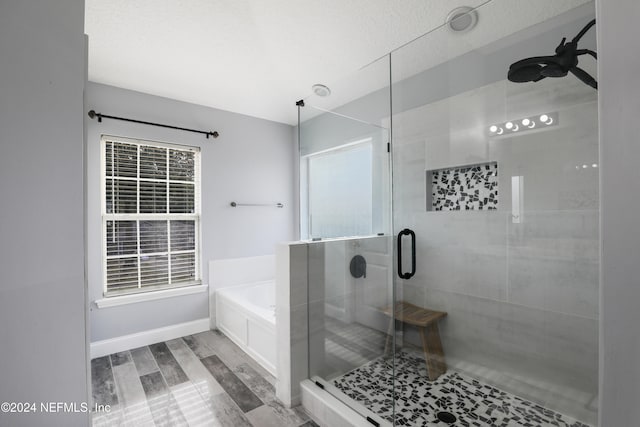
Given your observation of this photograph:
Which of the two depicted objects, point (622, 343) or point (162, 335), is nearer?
point (622, 343)

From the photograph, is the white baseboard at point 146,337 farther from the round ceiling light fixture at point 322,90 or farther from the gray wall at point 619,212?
the gray wall at point 619,212

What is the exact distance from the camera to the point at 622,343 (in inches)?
20.1

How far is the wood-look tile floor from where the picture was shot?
5.98 ft

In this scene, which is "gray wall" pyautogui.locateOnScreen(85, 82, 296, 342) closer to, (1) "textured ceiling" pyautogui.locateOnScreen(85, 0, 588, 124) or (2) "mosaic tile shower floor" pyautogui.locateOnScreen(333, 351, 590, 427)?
(1) "textured ceiling" pyautogui.locateOnScreen(85, 0, 588, 124)

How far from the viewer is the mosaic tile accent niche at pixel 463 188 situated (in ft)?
5.60

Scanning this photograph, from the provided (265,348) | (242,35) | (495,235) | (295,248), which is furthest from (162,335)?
(495,235)

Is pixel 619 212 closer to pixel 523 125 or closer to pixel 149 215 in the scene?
pixel 523 125

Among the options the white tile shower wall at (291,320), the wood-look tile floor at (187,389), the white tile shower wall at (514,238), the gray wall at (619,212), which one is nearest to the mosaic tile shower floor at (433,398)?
the white tile shower wall at (514,238)

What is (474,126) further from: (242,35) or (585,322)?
(242,35)

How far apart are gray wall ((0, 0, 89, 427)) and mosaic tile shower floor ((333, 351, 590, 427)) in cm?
159

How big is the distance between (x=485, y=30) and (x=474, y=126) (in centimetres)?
53

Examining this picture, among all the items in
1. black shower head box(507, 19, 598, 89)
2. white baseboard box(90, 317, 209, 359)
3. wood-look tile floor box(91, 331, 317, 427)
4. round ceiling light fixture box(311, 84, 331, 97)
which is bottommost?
wood-look tile floor box(91, 331, 317, 427)

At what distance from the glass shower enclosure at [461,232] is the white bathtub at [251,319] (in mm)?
525

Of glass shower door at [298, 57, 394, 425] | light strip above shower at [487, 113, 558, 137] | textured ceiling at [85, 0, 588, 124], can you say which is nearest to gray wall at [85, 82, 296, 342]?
textured ceiling at [85, 0, 588, 124]
